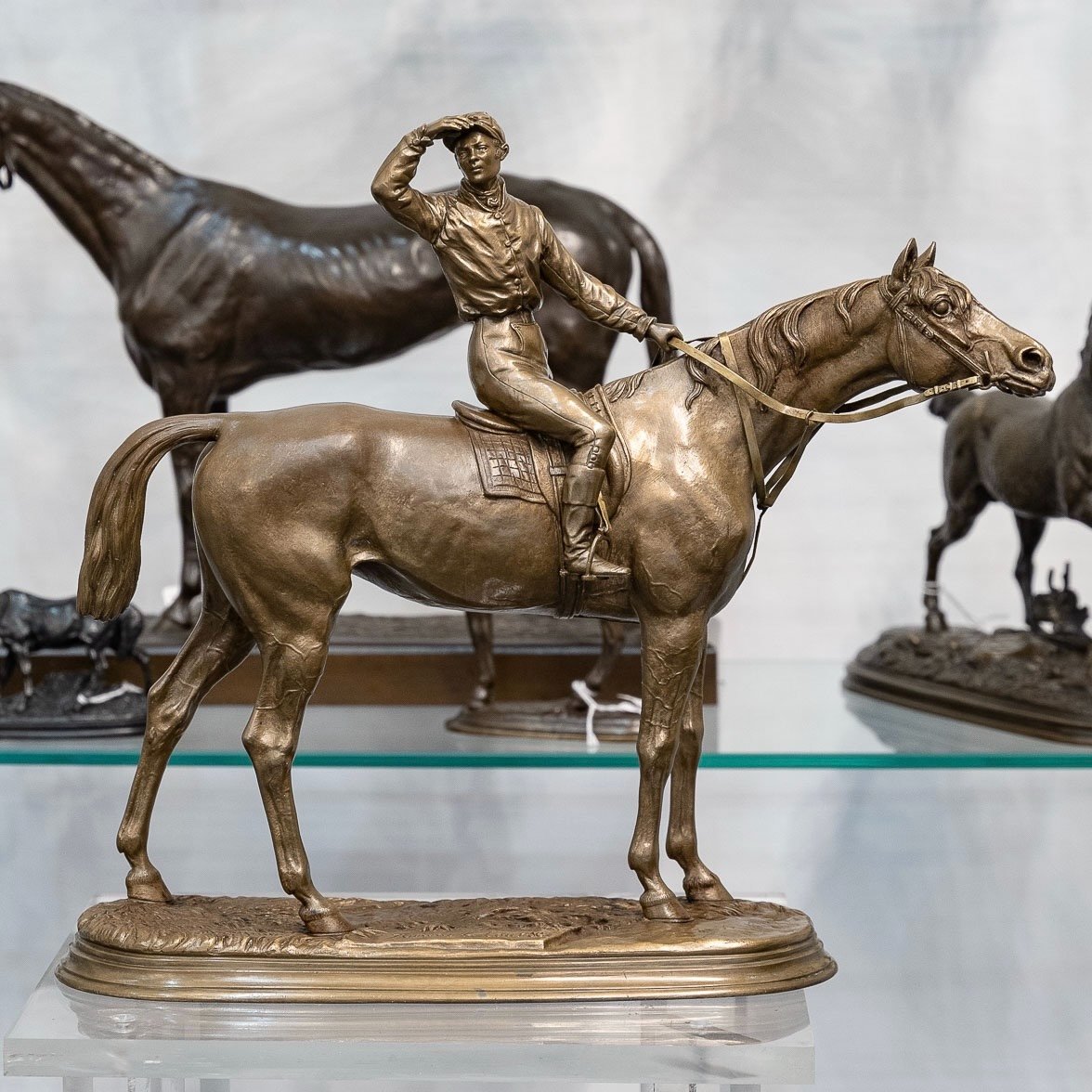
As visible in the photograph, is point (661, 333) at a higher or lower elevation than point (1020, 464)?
higher

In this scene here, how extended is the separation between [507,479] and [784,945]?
81cm

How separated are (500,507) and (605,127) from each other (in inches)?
108

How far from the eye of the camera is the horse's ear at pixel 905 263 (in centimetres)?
253

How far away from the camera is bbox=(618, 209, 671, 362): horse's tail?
A: 3.76 metres

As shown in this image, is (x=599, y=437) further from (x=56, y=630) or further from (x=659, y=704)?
(x=56, y=630)

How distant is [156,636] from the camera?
3971mm

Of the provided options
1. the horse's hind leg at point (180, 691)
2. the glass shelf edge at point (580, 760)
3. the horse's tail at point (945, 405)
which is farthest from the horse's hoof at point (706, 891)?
the horse's tail at point (945, 405)

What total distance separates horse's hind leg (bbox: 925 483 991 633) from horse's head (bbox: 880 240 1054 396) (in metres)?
1.72

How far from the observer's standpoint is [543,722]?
360 centimetres

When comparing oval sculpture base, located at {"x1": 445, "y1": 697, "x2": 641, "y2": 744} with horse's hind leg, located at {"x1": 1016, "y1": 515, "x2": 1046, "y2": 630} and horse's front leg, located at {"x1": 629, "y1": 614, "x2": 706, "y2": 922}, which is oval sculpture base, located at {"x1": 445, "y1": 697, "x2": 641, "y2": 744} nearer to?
horse's front leg, located at {"x1": 629, "y1": 614, "x2": 706, "y2": 922}

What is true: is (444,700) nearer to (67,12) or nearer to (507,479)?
(507,479)

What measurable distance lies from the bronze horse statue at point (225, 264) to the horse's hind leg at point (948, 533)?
97cm

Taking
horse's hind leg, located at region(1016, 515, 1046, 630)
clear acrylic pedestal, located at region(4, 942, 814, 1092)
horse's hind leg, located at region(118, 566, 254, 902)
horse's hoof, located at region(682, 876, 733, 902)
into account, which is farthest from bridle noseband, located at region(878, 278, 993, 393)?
horse's hind leg, located at region(1016, 515, 1046, 630)

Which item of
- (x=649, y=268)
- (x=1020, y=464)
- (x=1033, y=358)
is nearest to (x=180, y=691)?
(x=1033, y=358)
